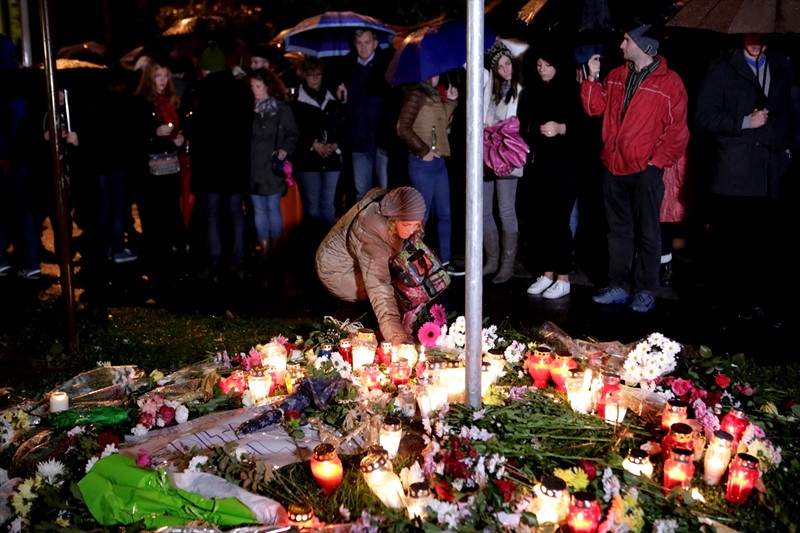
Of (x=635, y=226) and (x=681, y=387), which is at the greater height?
(x=635, y=226)

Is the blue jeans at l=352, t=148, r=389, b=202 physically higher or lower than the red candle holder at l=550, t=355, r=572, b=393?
higher

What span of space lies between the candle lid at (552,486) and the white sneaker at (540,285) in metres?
4.23

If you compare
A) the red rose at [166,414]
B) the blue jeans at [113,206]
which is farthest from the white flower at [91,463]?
the blue jeans at [113,206]

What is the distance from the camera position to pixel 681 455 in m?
3.59

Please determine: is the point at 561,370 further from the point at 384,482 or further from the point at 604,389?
the point at 384,482

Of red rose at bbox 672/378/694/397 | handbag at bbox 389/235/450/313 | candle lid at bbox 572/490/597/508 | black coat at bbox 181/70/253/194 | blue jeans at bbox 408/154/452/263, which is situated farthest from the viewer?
black coat at bbox 181/70/253/194

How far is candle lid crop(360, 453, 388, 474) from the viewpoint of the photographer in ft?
11.7

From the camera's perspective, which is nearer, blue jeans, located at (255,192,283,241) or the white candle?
the white candle

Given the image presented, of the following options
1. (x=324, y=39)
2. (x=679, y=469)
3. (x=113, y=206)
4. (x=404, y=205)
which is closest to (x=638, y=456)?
(x=679, y=469)

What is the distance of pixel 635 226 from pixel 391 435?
4.07 metres

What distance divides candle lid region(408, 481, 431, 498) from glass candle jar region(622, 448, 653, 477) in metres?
0.91

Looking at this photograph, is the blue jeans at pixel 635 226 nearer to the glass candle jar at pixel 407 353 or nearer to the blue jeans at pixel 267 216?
the glass candle jar at pixel 407 353

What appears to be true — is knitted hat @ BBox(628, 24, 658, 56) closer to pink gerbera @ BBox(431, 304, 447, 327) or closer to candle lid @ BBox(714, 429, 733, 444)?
pink gerbera @ BBox(431, 304, 447, 327)

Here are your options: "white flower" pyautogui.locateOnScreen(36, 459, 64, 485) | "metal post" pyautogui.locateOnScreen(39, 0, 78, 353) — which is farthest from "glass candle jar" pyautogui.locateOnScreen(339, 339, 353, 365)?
"metal post" pyautogui.locateOnScreen(39, 0, 78, 353)
